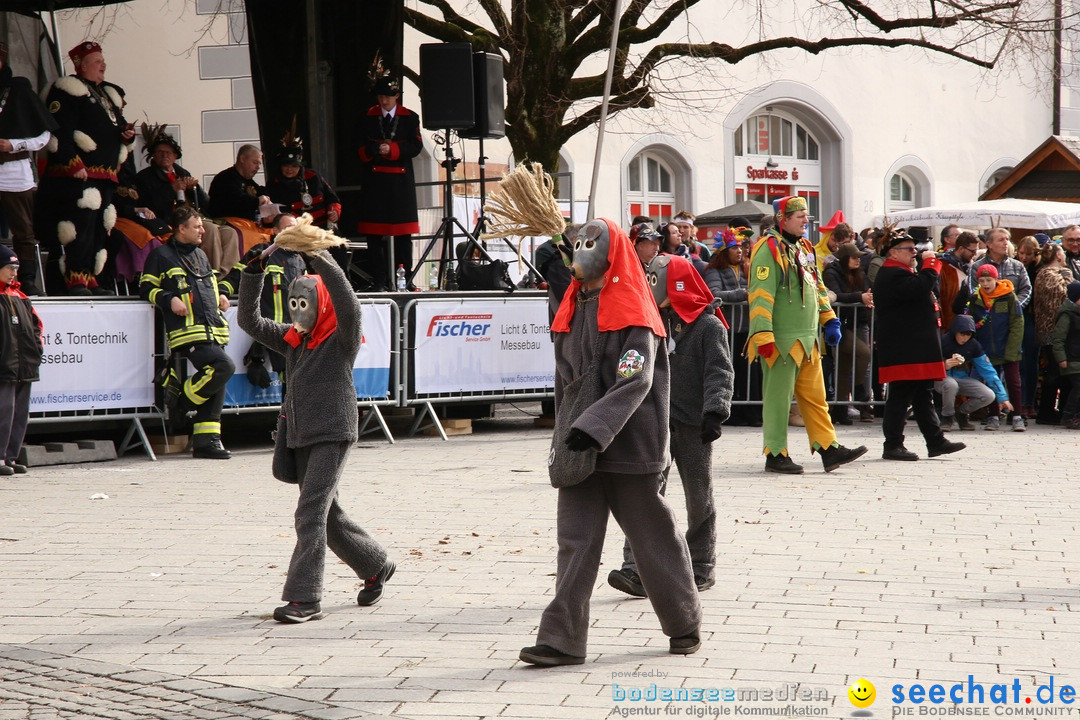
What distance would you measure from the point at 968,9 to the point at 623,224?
7.67 metres

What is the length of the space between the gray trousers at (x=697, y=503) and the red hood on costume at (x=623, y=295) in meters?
1.41

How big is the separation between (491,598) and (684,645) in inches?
52.4

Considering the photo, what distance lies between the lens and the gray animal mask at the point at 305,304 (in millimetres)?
6570

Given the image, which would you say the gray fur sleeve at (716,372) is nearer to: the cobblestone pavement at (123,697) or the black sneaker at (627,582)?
the black sneaker at (627,582)

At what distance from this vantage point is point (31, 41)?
14664mm

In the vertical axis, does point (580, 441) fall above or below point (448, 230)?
below

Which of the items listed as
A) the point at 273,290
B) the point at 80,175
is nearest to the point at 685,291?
the point at 273,290

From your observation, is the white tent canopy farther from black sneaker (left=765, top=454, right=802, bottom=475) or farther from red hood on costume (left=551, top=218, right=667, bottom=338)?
red hood on costume (left=551, top=218, right=667, bottom=338)

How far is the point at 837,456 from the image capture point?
35.2ft

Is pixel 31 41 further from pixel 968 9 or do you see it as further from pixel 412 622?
pixel 968 9

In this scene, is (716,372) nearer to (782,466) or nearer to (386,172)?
(782,466)

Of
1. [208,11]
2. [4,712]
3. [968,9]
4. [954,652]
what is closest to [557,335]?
[954,652]

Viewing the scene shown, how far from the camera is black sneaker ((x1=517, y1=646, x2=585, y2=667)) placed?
5.40 meters

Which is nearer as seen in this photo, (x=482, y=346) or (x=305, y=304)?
(x=305, y=304)
